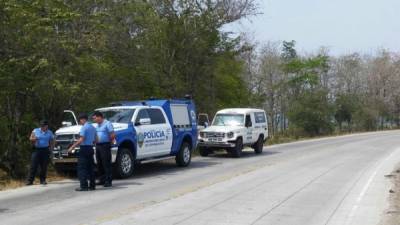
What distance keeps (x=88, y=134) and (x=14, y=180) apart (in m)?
3.53

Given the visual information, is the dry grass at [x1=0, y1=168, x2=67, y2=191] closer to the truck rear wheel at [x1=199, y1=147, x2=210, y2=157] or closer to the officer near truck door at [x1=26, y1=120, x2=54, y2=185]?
the officer near truck door at [x1=26, y1=120, x2=54, y2=185]

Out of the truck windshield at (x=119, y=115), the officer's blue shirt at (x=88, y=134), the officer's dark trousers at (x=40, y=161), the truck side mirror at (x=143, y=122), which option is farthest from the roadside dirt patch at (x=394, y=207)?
the officer's dark trousers at (x=40, y=161)

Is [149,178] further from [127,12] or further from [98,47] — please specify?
[127,12]

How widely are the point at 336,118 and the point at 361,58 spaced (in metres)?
21.9

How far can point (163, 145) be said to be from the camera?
1838 cm

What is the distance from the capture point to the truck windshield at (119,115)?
16.9m

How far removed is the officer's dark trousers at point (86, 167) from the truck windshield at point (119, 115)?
3166 mm

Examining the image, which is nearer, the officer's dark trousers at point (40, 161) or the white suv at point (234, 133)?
the officer's dark trousers at point (40, 161)

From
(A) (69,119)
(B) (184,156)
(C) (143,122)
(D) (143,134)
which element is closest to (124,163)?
(D) (143,134)

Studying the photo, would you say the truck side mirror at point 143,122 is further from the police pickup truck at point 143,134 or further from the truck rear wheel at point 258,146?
the truck rear wheel at point 258,146

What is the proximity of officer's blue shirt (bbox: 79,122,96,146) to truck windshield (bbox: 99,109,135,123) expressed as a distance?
9.98 feet

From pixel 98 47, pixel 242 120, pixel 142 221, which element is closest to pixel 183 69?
pixel 242 120

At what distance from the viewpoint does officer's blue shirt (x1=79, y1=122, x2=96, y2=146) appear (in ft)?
44.9

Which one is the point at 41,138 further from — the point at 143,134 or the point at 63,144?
the point at 143,134
